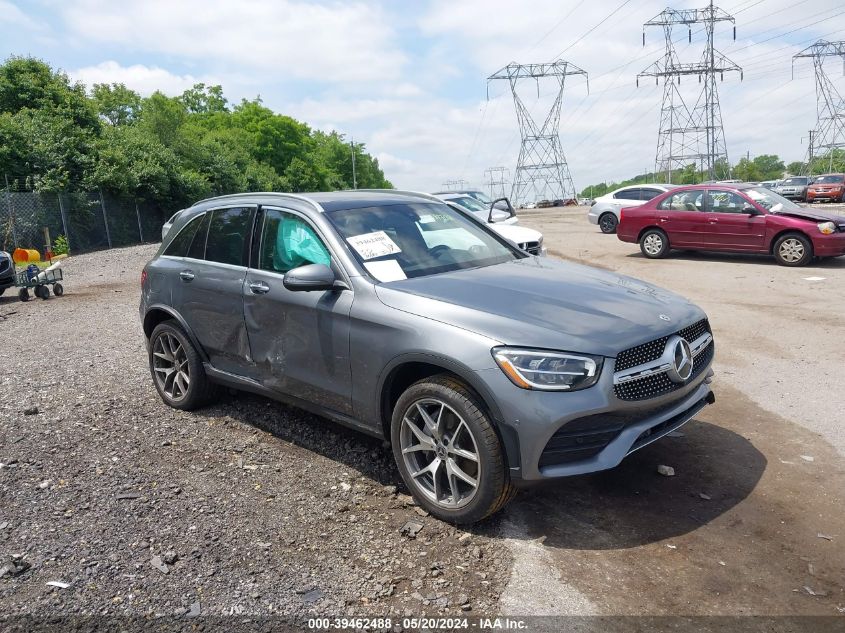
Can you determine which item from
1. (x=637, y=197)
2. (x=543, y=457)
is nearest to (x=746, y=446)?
(x=543, y=457)

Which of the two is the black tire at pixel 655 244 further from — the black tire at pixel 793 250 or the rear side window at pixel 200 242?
the rear side window at pixel 200 242

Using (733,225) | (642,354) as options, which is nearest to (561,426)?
(642,354)

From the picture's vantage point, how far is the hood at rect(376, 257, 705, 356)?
346 centimetres

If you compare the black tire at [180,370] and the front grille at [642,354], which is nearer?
the front grille at [642,354]

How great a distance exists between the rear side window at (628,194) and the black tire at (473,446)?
19827 mm

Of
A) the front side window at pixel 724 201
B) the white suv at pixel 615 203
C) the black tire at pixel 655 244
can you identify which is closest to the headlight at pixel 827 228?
the front side window at pixel 724 201

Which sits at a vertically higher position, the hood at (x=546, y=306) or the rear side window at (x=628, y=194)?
the rear side window at (x=628, y=194)

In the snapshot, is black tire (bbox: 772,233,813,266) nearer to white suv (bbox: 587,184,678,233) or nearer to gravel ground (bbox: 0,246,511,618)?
white suv (bbox: 587,184,678,233)

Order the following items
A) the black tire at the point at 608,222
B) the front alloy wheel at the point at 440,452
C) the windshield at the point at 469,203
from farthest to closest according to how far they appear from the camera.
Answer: the black tire at the point at 608,222 < the windshield at the point at 469,203 < the front alloy wheel at the point at 440,452

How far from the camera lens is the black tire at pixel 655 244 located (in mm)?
15133

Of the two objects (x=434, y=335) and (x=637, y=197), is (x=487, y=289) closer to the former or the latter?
(x=434, y=335)

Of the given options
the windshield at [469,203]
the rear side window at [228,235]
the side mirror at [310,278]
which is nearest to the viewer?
the side mirror at [310,278]

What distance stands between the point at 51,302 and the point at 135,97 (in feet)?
188

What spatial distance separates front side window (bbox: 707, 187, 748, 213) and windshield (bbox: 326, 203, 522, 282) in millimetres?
10602
